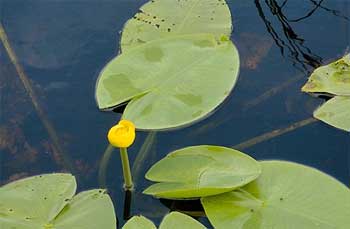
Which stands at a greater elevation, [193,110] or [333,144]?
[193,110]

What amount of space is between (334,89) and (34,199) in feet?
2.51

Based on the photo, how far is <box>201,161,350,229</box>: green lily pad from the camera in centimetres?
120

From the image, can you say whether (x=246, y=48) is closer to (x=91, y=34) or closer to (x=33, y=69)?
(x=91, y=34)

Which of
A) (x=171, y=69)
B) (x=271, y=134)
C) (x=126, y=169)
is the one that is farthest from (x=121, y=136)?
(x=271, y=134)

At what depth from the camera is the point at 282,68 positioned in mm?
1630

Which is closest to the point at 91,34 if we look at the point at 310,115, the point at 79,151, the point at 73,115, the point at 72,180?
the point at 73,115

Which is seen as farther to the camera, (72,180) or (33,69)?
(33,69)

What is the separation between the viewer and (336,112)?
1.45 metres

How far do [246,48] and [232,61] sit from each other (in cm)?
18

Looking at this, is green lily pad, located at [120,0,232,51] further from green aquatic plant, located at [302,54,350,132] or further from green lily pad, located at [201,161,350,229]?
green lily pad, located at [201,161,350,229]

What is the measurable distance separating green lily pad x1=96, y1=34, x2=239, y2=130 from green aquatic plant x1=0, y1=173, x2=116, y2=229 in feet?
0.69

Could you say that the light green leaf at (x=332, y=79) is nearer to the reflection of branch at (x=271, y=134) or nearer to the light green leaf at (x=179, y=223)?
the reflection of branch at (x=271, y=134)

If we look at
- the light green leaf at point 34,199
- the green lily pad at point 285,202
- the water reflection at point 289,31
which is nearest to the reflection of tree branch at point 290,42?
the water reflection at point 289,31

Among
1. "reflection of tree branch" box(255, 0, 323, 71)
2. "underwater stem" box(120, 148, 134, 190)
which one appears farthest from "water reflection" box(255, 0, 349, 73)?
"underwater stem" box(120, 148, 134, 190)
